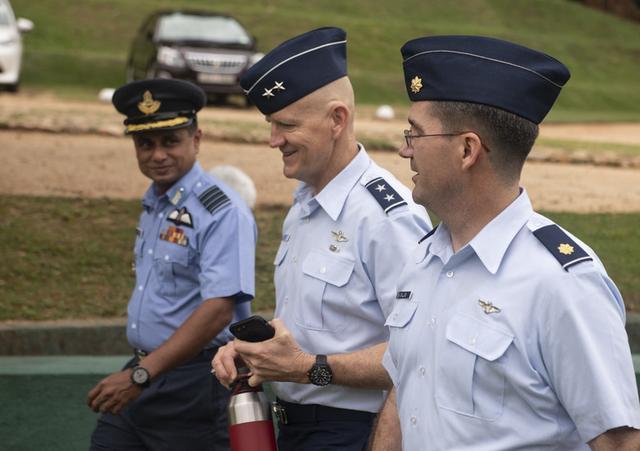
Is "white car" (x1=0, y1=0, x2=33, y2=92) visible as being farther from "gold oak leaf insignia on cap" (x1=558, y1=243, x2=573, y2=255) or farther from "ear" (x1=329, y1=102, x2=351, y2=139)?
"gold oak leaf insignia on cap" (x1=558, y1=243, x2=573, y2=255)

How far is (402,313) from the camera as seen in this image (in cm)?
292

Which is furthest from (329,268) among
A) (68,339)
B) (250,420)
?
(68,339)

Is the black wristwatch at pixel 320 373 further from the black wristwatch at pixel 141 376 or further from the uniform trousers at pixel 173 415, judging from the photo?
the uniform trousers at pixel 173 415

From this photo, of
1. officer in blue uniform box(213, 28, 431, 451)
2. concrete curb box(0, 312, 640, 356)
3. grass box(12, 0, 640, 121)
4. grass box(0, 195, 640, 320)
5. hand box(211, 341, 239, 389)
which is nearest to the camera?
hand box(211, 341, 239, 389)

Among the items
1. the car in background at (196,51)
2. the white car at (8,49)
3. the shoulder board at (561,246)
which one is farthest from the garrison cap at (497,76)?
the white car at (8,49)

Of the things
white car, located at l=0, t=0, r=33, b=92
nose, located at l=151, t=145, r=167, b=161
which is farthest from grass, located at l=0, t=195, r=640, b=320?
white car, located at l=0, t=0, r=33, b=92

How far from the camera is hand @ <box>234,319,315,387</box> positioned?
3.30 m

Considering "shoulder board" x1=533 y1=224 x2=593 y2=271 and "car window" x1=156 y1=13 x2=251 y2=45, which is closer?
"shoulder board" x1=533 y1=224 x2=593 y2=271

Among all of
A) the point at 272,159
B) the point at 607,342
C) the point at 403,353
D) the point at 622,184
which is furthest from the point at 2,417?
the point at 622,184

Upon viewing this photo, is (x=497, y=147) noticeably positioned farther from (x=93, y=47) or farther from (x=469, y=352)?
(x=93, y=47)

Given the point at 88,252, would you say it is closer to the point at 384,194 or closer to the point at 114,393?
the point at 114,393

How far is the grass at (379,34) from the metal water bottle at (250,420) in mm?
17877

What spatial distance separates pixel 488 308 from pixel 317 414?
3.62 feet

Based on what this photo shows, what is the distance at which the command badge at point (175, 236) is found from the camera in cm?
441
